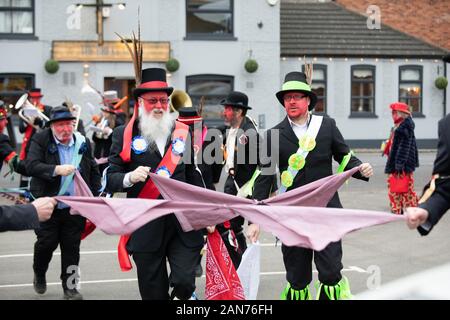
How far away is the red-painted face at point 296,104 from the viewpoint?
7.37 m

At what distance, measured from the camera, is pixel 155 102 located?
7.08m

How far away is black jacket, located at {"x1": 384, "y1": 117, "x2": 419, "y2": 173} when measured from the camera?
15125 millimetres

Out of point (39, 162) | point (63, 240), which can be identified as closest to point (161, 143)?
point (39, 162)

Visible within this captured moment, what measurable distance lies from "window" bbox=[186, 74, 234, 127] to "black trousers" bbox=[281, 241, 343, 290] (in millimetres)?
21619

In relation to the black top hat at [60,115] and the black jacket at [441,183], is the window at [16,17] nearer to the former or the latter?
the black top hat at [60,115]

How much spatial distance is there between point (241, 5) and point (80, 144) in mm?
20211

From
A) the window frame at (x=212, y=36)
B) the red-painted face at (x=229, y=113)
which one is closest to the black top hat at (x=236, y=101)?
the red-painted face at (x=229, y=113)

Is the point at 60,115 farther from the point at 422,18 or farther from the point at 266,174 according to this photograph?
the point at 422,18

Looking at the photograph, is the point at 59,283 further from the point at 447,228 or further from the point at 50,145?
the point at 447,228

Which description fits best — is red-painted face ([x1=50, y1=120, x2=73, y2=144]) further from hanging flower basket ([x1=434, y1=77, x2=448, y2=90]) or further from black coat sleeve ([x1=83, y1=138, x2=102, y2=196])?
hanging flower basket ([x1=434, y1=77, x2=448, y2=90])

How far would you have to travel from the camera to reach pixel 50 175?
8508mm

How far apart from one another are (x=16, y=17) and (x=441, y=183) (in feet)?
79.8

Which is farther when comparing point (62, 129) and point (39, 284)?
point (39, 284)

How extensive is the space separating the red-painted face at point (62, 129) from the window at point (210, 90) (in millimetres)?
19915
